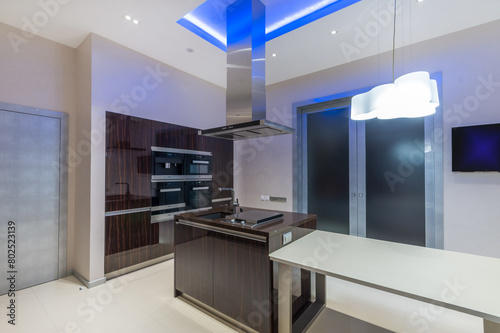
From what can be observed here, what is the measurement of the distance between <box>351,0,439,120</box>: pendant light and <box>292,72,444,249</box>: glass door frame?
1.63 metres

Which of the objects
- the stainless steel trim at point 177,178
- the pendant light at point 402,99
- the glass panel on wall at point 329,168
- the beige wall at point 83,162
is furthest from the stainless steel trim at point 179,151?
the pendant light at point 402,99

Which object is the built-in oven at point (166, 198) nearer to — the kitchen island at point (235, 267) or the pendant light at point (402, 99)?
the kitchen island at point (235, 267)

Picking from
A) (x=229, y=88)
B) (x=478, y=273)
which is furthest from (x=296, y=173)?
(x=478, y=273)

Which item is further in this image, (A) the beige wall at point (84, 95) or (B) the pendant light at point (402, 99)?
(A) the beige wall at point (84, 95)

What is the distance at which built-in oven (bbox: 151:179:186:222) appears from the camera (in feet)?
10.2

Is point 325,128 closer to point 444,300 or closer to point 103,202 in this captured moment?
point 444,300

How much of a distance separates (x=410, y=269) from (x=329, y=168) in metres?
2.43

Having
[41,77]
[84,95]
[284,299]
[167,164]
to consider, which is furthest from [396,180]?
[41,77]

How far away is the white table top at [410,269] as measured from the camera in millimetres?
1018

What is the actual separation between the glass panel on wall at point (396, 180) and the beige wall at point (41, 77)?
413 cm

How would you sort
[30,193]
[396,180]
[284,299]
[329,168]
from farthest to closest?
[329,168] < [396,180] < [30,193] < [284,299]

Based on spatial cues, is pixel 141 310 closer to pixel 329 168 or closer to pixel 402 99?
pixel 402 99

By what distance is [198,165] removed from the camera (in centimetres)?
372

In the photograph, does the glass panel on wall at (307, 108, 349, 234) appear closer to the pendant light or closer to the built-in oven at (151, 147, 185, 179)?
the pendant light
